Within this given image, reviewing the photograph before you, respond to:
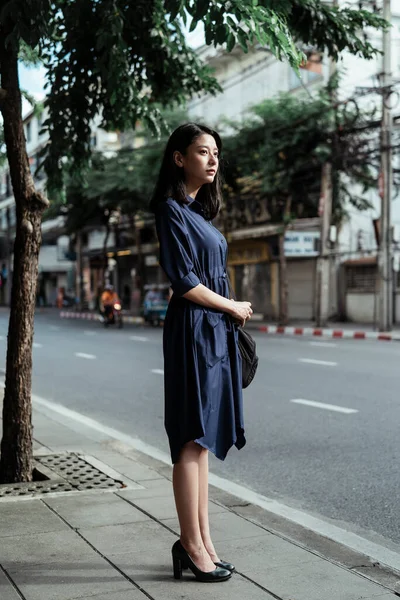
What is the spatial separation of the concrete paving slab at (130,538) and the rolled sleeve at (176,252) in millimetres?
1193

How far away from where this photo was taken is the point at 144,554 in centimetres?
340

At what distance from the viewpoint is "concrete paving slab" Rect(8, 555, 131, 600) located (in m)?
2.93

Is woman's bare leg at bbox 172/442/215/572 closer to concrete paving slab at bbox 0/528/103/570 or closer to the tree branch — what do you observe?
concrete paving slab at bbox 0/528/103/570

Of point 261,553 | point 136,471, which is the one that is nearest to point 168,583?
point 261,553

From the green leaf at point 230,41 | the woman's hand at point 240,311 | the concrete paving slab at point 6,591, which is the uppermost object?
the green leaf at point 230,41

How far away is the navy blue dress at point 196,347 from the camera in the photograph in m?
3.11

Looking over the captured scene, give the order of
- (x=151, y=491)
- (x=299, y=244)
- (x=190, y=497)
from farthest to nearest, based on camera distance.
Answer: (x=299, y=244), (x=151, y=491), (x=190, y=497)

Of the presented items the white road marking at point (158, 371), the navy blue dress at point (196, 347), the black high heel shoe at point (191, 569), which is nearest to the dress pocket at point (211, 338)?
the navy blue dress at point (196, 347)

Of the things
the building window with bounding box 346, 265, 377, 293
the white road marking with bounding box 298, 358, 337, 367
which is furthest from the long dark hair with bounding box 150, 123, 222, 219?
the building window with bounding box 346, 265, 377, 293

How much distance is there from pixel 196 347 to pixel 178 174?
762mm

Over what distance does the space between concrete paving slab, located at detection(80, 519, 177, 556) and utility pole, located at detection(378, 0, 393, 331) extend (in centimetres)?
1781

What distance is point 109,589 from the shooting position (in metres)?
2.97

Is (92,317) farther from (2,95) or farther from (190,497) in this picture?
(190,497)

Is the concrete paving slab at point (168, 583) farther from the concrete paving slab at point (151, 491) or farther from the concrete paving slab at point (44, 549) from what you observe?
the concrete paving slab at point (151, 491)
